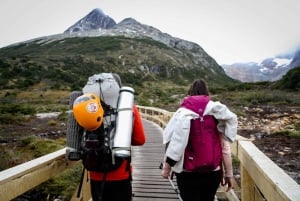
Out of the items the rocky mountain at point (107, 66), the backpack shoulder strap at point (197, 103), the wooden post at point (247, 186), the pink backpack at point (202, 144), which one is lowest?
the wooden post at point (247, 186)

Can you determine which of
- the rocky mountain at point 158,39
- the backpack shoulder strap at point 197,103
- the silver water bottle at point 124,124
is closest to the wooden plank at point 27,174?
the silver water bottle at point 124,124

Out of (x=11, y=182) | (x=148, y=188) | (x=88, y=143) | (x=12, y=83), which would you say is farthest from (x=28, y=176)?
(x=12, y=83)

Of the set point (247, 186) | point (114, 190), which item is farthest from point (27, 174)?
point (247, 186)

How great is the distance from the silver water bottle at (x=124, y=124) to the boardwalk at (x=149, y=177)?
2526 millimetres

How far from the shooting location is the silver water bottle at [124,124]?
273 cm

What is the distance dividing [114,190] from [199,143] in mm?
827

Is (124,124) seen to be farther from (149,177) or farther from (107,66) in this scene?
(107,66)

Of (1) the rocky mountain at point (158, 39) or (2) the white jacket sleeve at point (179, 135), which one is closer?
(2) the white jacket sleeve at point (179, 135)

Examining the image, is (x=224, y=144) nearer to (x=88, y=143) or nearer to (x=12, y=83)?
(x=88, y=143)

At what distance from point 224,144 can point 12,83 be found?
5501cm

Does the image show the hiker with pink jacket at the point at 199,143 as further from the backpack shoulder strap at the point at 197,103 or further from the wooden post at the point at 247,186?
the wooden post at the point at 247,186

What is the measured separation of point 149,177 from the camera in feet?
20.8

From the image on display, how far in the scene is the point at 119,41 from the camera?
120 m

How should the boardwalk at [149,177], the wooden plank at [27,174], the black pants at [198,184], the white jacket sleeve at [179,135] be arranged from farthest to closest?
1. the boardwalk at [149,177]
2. the black pants at [198,184]
3. the white jacket sleeve at [179,135]
4. the wooden plank at [27,174]
